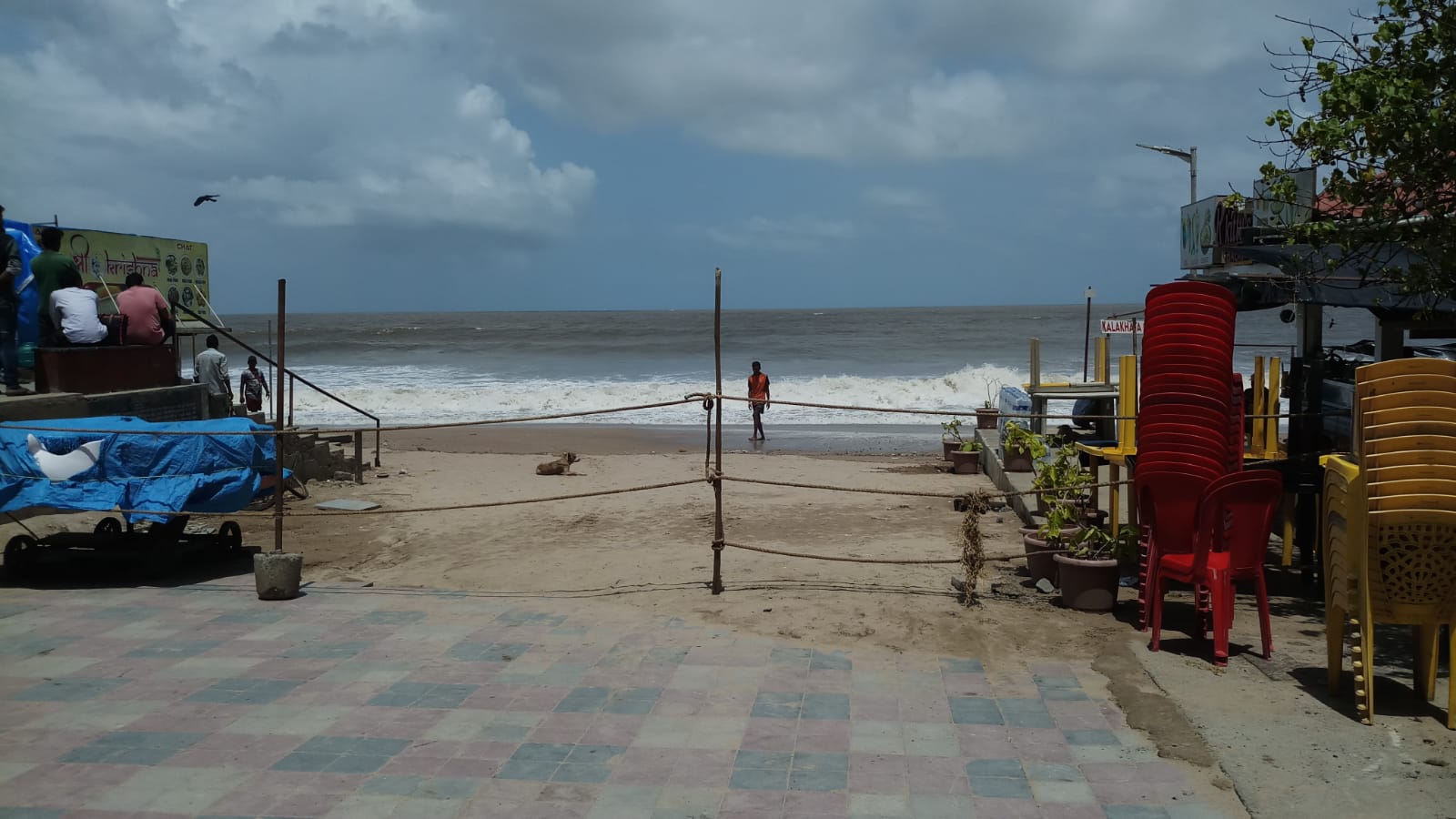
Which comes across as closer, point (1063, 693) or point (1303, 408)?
point (1063, 693)

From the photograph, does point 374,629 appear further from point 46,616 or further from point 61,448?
point 61,448

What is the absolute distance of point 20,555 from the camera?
7699 millimetres

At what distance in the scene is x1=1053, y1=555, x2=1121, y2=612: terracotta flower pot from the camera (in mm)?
6566

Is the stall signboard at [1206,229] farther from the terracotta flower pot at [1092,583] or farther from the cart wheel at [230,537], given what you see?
the cart wheel at [230,537]

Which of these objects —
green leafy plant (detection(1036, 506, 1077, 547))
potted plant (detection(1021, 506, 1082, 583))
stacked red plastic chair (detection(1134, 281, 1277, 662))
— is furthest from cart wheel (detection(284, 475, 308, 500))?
stacked red plastic chair (detection(1134, 281, 1277, 662))

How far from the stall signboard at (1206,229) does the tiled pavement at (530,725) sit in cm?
977

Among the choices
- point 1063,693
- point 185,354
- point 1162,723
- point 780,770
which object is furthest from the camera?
point 185,354

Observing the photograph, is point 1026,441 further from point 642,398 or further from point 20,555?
point 642,398

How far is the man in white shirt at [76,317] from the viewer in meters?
9.87

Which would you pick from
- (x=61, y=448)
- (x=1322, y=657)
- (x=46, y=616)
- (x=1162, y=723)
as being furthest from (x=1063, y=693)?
(x=61, y=448)

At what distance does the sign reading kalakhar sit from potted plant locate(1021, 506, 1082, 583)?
9.24 m

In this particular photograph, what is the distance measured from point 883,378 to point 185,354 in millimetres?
34477

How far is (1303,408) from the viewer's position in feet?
24.6

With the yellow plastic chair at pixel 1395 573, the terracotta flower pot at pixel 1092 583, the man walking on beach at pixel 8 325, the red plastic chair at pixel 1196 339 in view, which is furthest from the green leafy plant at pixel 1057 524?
the man walking on beach at pixel 8 325
